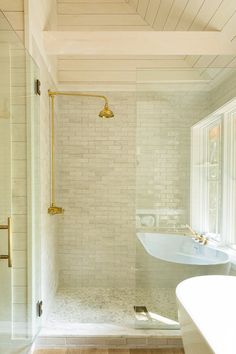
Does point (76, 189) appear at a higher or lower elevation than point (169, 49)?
lower

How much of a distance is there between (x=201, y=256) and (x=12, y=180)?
190cm

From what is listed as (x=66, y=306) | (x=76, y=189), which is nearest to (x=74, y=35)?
(x=76, y=189)

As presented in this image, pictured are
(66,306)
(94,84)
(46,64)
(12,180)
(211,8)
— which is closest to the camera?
(12,180)

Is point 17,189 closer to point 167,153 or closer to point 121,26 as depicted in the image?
point 167,153

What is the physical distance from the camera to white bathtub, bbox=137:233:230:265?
2.72 meters

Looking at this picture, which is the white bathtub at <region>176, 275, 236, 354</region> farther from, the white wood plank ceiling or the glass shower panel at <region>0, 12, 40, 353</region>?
the white wood plank ceiling

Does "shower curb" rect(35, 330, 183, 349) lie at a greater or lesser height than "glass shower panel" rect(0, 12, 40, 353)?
lesser

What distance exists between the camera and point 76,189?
3559mm

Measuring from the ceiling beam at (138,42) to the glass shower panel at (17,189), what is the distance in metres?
0.48

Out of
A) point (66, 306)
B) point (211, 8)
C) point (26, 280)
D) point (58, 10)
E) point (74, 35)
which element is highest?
point (58, 10)

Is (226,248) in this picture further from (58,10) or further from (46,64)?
(58,10)

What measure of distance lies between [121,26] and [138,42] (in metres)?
1.01

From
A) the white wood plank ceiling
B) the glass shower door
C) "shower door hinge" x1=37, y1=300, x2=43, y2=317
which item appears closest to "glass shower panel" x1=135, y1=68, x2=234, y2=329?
the white wood plank ceiling

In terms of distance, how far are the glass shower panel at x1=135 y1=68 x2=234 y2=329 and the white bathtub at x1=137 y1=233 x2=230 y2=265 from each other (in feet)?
0.03
